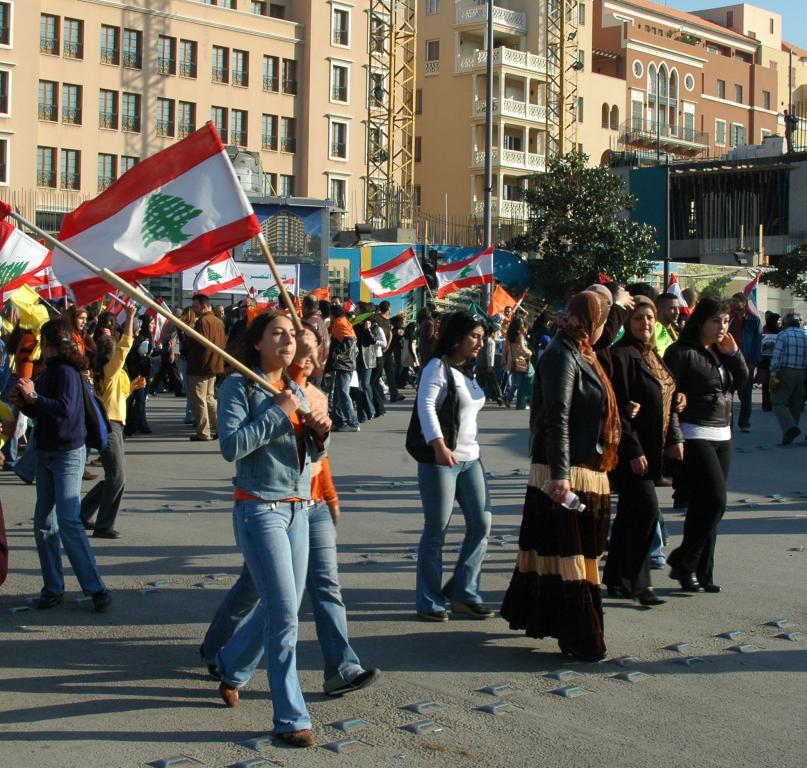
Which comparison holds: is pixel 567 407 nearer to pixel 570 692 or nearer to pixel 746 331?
pixel 570 692

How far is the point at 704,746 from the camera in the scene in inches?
203

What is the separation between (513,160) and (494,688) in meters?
61.6

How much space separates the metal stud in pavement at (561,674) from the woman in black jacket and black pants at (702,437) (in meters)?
1.91

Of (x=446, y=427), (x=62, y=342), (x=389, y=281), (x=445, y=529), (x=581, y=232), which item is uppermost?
(x=581, y=232)

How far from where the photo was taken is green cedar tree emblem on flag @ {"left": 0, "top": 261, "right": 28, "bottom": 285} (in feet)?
36.0

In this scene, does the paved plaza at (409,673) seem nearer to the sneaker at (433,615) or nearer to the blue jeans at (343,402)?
the sneaker at (433,615)

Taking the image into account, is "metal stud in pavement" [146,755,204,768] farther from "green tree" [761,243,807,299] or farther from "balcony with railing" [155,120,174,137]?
"balcony with railing" [155,120,174,137]

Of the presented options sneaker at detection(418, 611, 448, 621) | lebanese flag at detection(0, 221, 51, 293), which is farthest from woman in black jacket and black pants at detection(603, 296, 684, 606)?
lebanese flag at detection(0, 221, 51, 293)

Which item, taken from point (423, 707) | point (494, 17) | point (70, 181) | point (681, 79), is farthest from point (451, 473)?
point (681, 79)

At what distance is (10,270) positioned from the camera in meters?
11.1

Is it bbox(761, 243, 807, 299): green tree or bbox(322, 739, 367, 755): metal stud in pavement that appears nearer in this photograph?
bbox(322, 739, 367, 755): metal stud in pavement

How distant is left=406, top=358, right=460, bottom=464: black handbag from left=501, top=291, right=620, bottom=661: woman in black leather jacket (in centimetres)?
64

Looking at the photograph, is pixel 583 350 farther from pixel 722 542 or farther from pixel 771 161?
pixel 771 161

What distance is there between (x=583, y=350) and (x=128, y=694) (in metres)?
2.79
